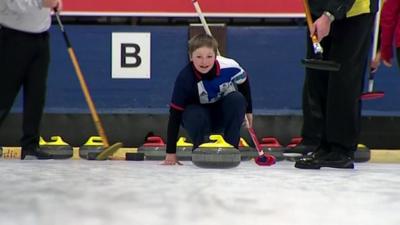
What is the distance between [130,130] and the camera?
12.9ft

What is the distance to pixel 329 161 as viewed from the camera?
1.97 m

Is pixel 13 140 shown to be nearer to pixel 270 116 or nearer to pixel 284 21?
pixel 270 116

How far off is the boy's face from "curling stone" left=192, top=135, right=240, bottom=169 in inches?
15.7

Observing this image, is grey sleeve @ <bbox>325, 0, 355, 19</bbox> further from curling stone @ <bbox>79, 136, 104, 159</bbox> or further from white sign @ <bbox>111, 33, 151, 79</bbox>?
white sign @ <bbox>111, 33, 151, 79</bbox>

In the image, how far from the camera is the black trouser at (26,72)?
2566mm

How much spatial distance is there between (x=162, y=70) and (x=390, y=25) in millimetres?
1921

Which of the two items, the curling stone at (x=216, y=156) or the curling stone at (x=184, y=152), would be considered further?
the curling stone at (x=184, y=152)

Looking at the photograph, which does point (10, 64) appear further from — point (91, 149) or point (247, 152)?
point (247, 152)

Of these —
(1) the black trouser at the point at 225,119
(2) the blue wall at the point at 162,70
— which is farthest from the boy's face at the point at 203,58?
(2) the blue wall at the point at 162,70

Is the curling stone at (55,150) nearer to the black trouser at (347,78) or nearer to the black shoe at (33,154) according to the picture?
the black shoe at (33,154)

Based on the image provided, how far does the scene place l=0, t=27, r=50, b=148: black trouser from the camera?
257 centimetres

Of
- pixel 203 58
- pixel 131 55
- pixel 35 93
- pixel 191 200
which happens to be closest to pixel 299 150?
pixel 203 58

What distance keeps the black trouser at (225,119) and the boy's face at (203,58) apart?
161mm

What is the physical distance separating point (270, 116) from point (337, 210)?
286 cm
